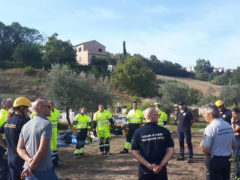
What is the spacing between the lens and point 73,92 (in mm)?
18266

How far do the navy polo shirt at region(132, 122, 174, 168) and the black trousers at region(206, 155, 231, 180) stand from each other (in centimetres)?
91

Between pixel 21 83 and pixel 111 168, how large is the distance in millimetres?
37260

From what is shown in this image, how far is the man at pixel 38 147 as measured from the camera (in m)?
3.36

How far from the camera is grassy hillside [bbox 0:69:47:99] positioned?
37.3 metres

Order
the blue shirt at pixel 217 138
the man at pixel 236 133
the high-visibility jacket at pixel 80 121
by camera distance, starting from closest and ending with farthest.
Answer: the blue shirt at pixel 217 138
the man at pixel 236 133
the high-visibility jacket at pixel 80 121

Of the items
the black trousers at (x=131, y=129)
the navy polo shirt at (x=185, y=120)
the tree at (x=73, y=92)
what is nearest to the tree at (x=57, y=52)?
the tree at (x=73, y=92)

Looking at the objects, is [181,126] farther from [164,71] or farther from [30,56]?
[164,71]

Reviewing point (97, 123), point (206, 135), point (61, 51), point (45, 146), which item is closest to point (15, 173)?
point (45, 146)

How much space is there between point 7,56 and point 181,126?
54087 millimetres

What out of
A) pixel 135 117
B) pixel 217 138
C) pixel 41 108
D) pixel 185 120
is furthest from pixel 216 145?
pixel 135 117

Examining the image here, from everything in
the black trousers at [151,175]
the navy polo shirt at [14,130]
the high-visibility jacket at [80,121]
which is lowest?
the black trousers at [151,175]

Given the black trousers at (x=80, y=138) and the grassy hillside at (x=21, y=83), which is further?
the grassy hillside at (x=21, y=83)

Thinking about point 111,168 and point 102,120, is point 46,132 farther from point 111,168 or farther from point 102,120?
point 102,120

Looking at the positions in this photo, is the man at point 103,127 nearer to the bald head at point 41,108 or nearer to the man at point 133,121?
the man at point 133,121
